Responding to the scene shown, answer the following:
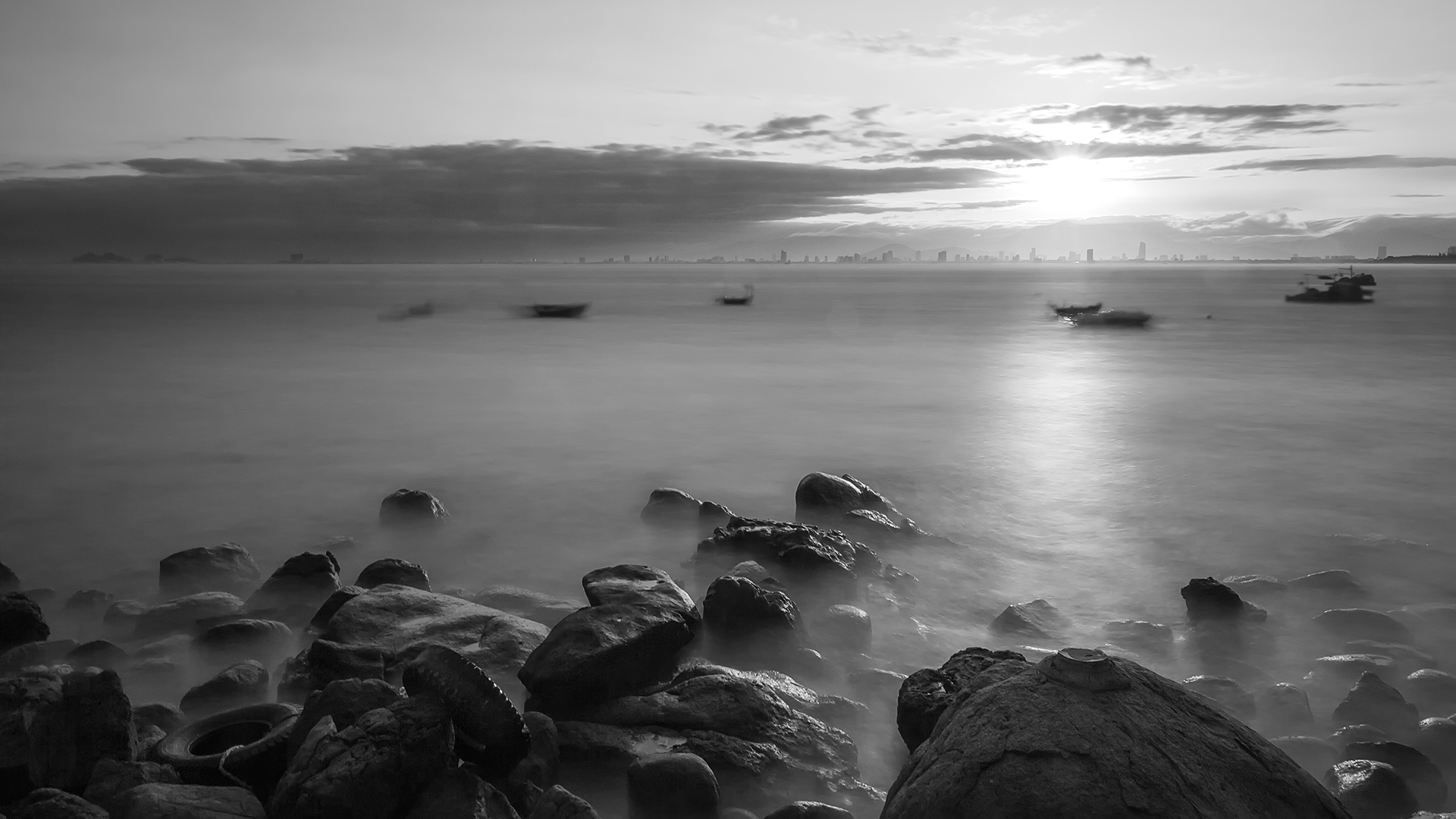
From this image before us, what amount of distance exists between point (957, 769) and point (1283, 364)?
31.0m

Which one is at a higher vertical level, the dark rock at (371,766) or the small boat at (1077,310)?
the small boat at (1077,310)

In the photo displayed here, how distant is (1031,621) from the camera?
24.2ft

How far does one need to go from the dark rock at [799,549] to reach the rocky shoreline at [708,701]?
0.11 ft

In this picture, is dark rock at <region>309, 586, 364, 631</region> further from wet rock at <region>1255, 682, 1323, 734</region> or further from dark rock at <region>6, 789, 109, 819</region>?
wet rock at <region>1255, 682, 1323, 734</region>

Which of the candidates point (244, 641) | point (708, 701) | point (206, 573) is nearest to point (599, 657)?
point (708, 701)

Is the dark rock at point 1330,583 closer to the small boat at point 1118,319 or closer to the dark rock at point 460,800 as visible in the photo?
the dark rock at point 460,800

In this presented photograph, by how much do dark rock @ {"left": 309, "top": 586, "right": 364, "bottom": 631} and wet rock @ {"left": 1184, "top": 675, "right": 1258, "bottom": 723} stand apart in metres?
5.74

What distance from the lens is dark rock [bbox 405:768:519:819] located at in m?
3.78

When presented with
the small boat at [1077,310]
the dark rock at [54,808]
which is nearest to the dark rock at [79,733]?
the dark rock at [54,808]

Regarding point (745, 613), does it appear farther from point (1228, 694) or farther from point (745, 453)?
point (745, 453)

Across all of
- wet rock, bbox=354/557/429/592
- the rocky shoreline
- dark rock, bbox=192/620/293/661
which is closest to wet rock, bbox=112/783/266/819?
the rocky shoreline

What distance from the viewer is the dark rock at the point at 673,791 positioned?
4.26 m

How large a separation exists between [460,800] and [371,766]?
39cm

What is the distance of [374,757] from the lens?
12.3ft
